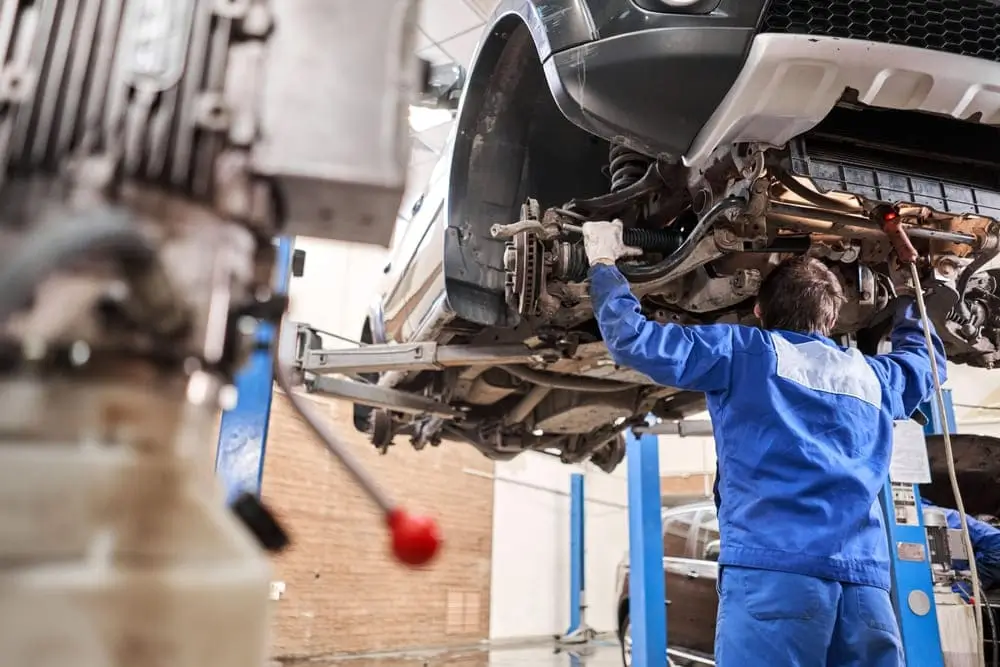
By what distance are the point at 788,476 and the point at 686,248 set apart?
0.61 metres

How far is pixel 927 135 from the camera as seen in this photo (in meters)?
1.88

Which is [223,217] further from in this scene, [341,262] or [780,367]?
[341,262]

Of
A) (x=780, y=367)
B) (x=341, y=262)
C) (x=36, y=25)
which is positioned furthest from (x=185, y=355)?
(x=341, y=262)

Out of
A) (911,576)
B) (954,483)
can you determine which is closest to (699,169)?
(954,483)

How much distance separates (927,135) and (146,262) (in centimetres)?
194

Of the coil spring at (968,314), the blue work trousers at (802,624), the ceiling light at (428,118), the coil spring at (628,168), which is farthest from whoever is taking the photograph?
the ceiling light at (428,118)

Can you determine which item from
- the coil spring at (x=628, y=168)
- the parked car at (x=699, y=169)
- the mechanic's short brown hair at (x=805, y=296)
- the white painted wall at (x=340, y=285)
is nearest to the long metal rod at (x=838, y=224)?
the parked car at (x=699, y=169)

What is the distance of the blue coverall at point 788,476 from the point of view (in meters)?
1.67

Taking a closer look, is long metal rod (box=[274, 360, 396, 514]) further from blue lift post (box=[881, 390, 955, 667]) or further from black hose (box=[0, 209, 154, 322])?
blue lift post (box=[881, 390, 955, 667])

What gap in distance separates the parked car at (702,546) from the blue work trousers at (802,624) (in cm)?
174

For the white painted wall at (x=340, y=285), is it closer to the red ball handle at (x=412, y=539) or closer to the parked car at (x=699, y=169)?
the parked car at (x=699, y=169)

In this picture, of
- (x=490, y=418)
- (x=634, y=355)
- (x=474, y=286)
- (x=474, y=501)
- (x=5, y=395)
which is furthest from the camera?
(x=474, y=501)

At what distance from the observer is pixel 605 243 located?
1977 mm

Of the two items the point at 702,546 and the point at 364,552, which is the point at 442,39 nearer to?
the point at 702,546
